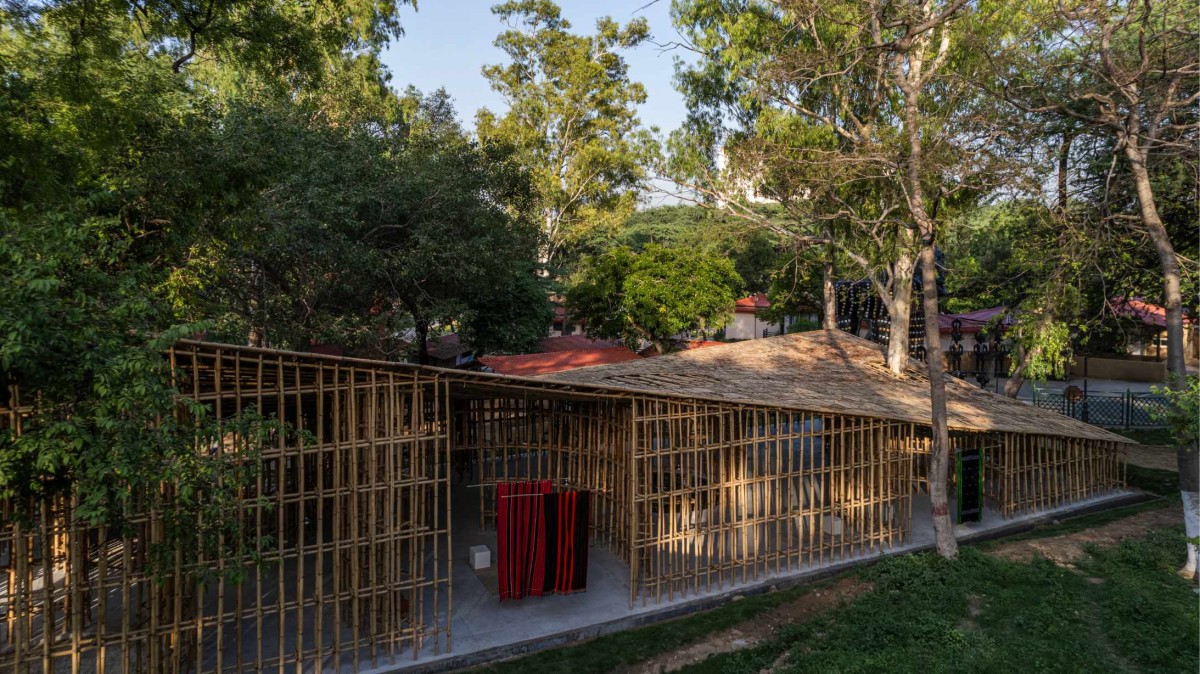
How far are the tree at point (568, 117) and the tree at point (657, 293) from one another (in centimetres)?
871

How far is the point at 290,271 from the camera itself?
58.5 feet

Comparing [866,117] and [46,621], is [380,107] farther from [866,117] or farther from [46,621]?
[46,621]

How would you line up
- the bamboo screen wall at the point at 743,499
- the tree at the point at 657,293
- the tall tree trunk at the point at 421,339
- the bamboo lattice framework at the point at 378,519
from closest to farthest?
the bamboo lattice framework at the point at 378,519 < the bamboo screen wall at the point at 743,499 < the tall tree trunk at the point at 421,339 < the tree at the point at 657,293

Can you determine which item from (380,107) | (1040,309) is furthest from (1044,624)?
(380,107)

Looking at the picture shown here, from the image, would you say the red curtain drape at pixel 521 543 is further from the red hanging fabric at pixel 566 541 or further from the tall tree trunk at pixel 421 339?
the tall tree trunk at pixel 421 339

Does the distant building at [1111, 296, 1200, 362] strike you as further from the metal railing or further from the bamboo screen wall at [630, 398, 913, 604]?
the bamboo screen wall at [630, 398, 913, 604]

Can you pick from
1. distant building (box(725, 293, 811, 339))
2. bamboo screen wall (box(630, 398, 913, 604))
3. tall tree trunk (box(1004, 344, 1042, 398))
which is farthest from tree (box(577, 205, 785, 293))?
bamboo screen wall (box(630, 398, 913, 604))

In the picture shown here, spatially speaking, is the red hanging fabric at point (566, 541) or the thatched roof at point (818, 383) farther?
the thatched roof at point (818, 383)

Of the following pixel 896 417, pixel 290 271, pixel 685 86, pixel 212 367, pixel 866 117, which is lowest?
pixel 896 417

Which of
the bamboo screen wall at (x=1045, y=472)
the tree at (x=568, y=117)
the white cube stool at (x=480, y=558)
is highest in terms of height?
the tree at (x=568, y=117)

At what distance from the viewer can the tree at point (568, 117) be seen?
35.4m

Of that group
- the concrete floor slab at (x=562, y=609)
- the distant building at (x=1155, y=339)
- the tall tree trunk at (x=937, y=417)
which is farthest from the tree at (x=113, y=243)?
the distant building at (x=1155, y=339)

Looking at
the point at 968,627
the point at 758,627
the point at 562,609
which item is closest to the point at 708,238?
the point at 758,627

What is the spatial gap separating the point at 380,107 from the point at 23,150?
60.6 feet
